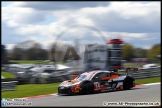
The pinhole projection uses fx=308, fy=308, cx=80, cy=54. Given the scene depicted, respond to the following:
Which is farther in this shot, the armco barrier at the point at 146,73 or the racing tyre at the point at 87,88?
the armco barrier at the point at 146,73

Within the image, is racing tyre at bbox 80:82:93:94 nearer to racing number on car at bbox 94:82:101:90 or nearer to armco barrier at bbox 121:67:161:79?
racing number on car at bbox 94:82:101:90

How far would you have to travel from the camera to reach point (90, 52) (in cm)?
3041

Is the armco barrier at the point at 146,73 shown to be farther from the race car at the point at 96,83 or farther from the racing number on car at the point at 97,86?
the racing number on car at the point at 97,86

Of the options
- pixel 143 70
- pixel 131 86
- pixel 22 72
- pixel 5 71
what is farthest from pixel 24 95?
pixel 5 71

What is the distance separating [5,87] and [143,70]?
10.5 metres

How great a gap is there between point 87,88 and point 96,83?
0.52 metres

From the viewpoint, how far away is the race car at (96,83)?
547 inches

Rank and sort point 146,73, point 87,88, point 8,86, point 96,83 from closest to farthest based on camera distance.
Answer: point 87,88 < point 96,83 < point 8,86 < point 146,73

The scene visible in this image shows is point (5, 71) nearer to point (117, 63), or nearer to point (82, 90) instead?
point (117, 63)

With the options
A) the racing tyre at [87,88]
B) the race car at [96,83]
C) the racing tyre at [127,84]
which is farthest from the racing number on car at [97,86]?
the racing tyre at [127,84]

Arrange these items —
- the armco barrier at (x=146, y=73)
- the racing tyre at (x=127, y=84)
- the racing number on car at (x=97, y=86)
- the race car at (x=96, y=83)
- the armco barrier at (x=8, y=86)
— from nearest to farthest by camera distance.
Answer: the race car at (x=96, y=83), the racing number on car at (x=97, y=86), the racing tyre at (x=127, y=84), the armco barrier at (x=8, y=86), the armco barrier at (x=146, y=73)

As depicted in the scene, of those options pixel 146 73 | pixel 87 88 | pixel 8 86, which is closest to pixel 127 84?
pixel 87 88

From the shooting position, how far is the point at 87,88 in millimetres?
13992

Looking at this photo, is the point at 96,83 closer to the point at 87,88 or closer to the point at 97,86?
the point at 97,86
